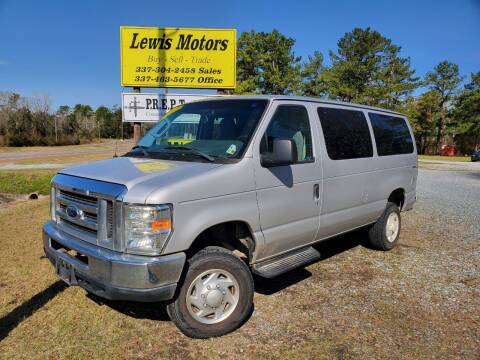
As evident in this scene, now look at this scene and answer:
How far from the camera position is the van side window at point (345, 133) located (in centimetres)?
447

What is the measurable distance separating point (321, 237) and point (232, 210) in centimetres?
159

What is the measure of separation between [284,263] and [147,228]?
161 centimetres

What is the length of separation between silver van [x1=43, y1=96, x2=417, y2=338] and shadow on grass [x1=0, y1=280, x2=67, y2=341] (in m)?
0.68

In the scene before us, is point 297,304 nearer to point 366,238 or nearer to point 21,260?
point 366,238

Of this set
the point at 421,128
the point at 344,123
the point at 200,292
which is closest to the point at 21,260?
the point at 200,292

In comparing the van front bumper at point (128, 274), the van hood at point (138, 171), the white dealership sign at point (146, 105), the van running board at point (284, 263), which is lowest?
the van running board at point (284, 263)

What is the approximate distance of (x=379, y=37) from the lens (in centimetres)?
4788

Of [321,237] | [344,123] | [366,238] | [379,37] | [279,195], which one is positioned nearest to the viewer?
[279,195]

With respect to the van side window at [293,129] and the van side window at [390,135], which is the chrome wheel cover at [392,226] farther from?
the van side window at [293,129]

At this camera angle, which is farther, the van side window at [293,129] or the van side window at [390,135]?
the van side window at [390,135]

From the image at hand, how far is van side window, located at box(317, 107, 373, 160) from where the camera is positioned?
447cm

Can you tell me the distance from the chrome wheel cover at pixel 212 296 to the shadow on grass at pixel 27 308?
1.72 meters

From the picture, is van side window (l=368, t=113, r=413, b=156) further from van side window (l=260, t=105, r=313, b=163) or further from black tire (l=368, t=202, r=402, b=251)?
van side window (l=260, t=105, r=313, b=163)

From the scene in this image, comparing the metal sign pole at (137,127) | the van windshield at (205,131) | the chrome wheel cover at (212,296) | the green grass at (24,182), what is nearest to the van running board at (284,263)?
the chrome wheel cover at (212,296)
